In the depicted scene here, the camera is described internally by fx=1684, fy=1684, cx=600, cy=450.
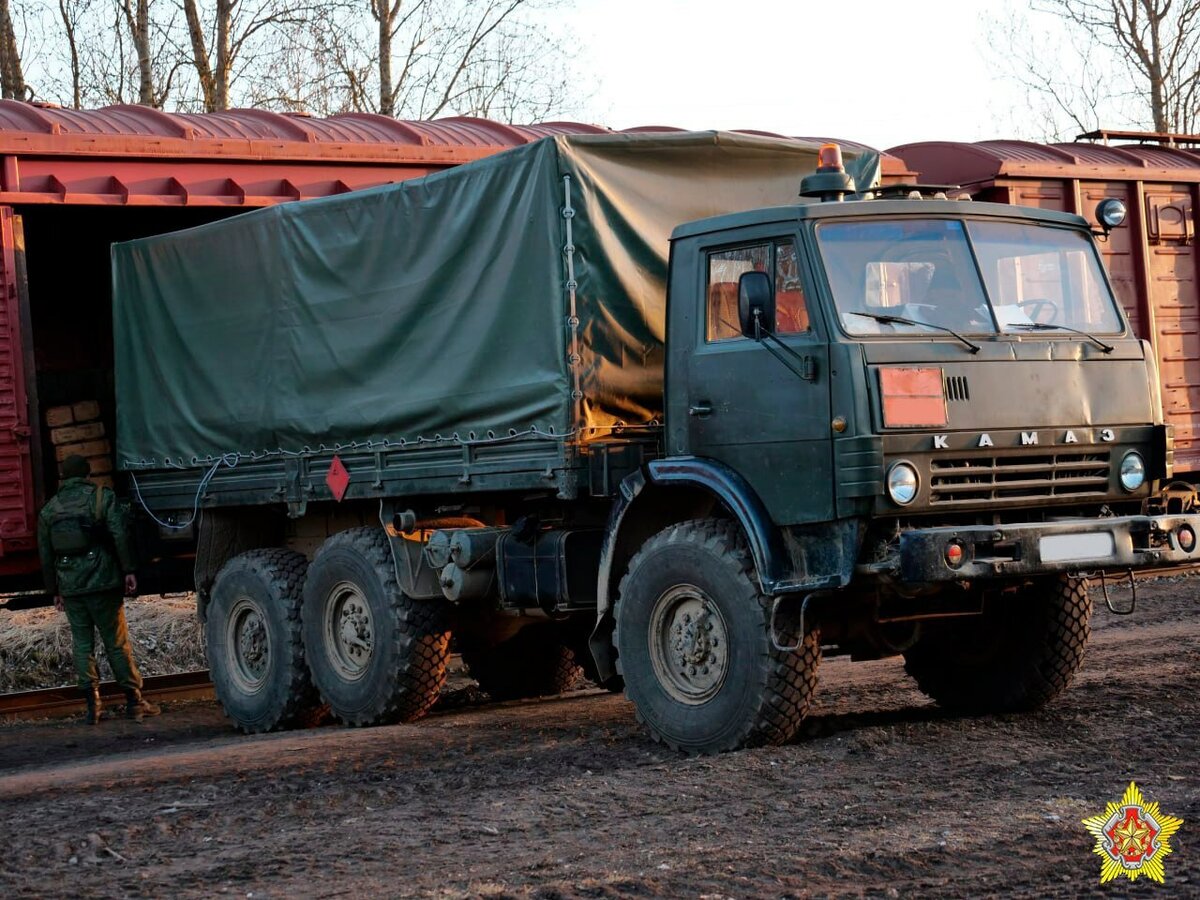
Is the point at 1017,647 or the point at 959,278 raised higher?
the point at 959,278

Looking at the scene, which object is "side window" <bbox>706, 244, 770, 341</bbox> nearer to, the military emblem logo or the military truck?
the military truck

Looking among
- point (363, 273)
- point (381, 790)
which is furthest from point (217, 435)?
point (381, 790)

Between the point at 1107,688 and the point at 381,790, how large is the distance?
4194 millimetres

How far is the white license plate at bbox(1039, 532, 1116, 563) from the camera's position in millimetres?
7492

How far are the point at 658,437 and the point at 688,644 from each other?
49.5 inches

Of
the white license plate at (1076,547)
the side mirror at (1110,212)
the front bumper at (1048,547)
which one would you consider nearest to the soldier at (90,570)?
the front bumper at (1048,547)

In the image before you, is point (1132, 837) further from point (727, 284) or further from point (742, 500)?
point (727, 284)

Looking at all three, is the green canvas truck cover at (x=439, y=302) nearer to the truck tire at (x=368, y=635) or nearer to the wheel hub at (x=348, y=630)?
the truck tire at (x=368, y=635)

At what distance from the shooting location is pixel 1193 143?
17.5 metres

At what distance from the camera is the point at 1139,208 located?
1531cm

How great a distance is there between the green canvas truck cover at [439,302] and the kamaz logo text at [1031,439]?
6.29ft

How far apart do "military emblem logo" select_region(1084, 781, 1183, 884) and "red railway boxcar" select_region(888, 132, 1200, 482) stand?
9.22 metres

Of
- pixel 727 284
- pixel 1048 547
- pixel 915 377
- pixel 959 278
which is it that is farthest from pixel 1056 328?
pixel 727 284

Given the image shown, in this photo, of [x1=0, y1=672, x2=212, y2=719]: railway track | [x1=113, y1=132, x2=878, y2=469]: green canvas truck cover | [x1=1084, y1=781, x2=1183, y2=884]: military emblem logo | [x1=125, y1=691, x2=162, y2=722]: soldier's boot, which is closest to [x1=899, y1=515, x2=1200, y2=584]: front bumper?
[x1=1084, y1=781, x2=1183, y2=884]: military emblem logo
